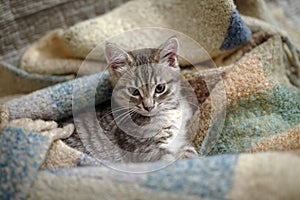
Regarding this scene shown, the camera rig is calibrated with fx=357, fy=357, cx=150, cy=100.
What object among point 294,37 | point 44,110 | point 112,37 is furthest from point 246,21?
point 44,110

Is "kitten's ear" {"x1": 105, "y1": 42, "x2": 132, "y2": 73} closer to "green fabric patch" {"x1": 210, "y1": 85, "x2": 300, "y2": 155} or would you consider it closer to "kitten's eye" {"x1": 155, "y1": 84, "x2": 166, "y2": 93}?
"kitten's eye" {"x1": 155, "y1": 84, "x2": 166, "y2": 93}

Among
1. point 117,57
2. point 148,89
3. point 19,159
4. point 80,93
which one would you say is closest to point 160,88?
point 148,89

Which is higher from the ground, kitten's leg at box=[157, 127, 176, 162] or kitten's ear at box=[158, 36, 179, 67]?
kitten's ear at box=[158, 36, 179, 67]

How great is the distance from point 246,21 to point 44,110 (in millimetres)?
831

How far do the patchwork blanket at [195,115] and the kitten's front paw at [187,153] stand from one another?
0.09 feet

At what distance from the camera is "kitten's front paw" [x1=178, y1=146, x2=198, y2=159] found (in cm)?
110

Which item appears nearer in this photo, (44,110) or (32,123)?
(32,123)

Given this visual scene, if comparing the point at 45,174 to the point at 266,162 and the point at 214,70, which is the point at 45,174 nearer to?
the point at 266,162

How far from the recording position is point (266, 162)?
2.64ft

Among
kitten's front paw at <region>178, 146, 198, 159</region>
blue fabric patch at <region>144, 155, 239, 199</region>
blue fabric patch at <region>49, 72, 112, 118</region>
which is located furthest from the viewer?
blue fabric patch at <region>49, 72, 112, 118</region>

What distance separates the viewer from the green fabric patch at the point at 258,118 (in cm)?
112

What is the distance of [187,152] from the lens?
1115 mm

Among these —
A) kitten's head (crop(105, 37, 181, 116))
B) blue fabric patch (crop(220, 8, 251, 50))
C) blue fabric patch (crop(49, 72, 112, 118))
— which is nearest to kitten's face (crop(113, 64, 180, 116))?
kitten's head (crop(105, 37, 181, 116))

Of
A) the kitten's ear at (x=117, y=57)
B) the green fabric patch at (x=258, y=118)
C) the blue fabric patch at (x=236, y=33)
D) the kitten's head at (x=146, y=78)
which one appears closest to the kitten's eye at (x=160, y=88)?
the kitten's head at (x=146, y=78)
